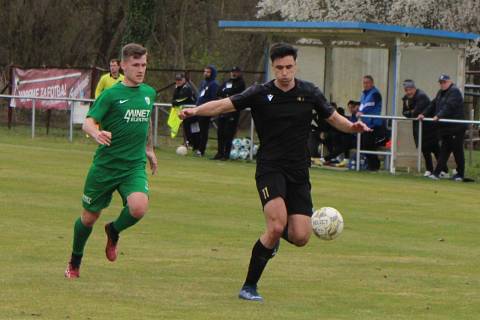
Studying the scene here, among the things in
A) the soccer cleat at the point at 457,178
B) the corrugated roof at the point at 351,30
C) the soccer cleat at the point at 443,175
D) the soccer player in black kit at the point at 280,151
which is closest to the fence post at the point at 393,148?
the soccer cleat at the point at 443,175

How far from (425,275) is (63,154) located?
15644 millimetres

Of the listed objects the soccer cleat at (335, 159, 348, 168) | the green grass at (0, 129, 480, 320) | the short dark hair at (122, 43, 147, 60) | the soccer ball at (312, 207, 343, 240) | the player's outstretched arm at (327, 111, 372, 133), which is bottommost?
the green grass at (0, 129, 480, 320)

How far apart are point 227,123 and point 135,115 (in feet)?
52.7

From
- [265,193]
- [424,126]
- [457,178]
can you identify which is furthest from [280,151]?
[424,126]

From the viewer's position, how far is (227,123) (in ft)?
87.2

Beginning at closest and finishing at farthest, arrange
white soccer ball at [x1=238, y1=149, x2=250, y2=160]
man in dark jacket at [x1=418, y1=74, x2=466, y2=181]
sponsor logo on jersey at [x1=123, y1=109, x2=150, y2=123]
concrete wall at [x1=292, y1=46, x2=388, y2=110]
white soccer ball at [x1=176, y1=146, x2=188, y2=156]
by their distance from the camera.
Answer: sponsor logo on jersey at [x1=123, y1=109, x2=150, y2=123], man in dark jacket at [x1=418, y1=74, x2=466, y2=181], white soccer ball at [x1=238, y1=149, x2=250, y2=160], white soccer ball at [x1=176, y1=146, x2=188, y2=156], concrete wall at [x1=292, y1=46, x2=388, y2=110]

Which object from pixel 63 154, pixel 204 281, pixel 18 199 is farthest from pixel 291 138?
pixel 63 154

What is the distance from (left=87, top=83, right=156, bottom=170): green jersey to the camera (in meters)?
10.4

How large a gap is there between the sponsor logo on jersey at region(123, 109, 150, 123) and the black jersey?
3.76 ft

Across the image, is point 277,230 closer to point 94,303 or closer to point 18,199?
point 94,303

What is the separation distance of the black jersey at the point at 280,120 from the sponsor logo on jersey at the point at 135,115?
1146mm

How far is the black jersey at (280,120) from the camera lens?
9.70 meters

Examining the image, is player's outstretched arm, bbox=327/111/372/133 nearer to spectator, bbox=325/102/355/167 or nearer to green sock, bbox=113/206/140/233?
green sock, bbox=113/206/140/233

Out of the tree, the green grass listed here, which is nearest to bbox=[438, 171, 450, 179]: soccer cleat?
the green grass
